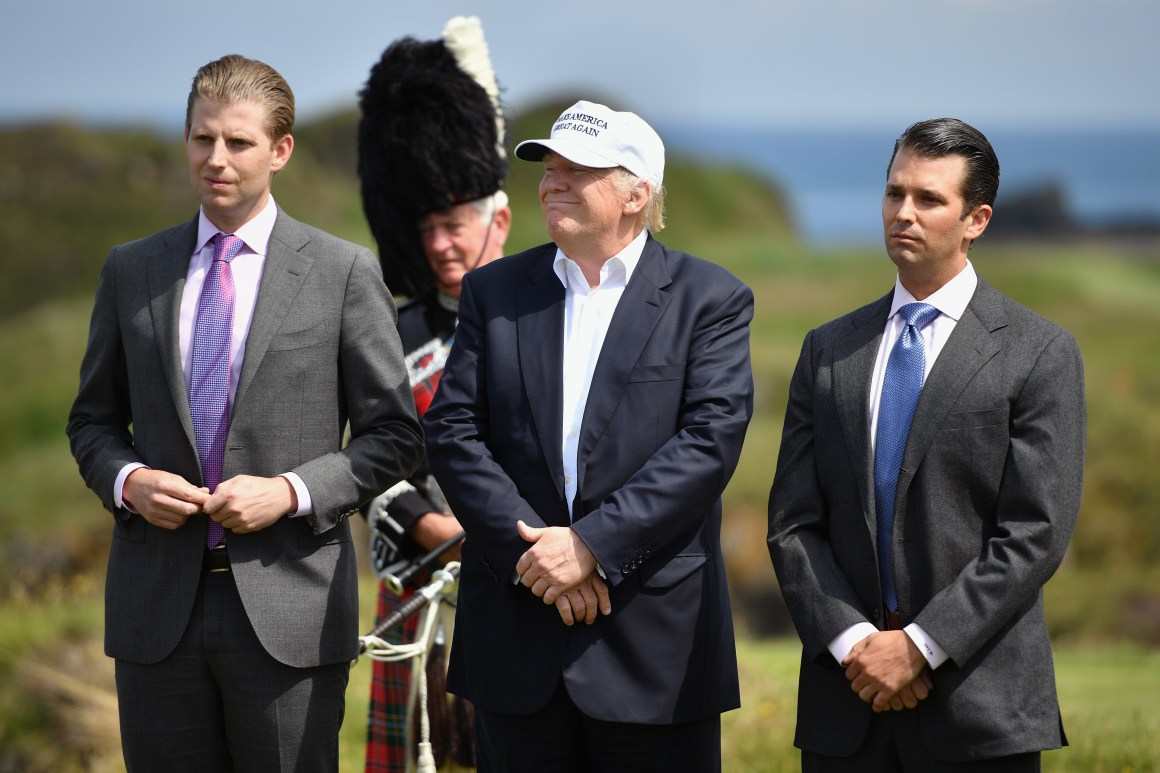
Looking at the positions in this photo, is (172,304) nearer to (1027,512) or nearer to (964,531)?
(964,531)

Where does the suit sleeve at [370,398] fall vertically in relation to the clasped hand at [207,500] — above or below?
above

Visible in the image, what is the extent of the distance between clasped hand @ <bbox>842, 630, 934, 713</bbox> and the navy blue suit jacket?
1.27 feet

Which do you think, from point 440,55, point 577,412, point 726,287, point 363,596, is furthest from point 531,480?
point 363,596

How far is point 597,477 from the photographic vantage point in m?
3.10

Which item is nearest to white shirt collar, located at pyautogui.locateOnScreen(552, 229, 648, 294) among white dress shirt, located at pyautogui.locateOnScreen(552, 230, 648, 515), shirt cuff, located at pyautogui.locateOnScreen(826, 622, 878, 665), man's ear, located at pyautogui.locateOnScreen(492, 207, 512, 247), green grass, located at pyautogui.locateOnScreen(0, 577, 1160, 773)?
white dress shirt, located at pyautogui.locateOnScreen(552, 230, 648, 515)

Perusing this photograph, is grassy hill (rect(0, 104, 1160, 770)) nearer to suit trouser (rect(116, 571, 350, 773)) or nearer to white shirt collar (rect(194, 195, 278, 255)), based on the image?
suit trouser (rect(116, 571, 350, 773))

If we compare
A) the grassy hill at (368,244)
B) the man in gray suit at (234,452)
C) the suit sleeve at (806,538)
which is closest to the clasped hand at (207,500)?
the man in gray suit at (234,452)

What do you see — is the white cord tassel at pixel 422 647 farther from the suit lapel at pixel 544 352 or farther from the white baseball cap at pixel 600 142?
the white baseball cap at pixel 600 142

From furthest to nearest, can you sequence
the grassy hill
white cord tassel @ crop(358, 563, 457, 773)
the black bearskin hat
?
1. the grassy hill
2. the black bearskin hat
3. white cord tassel @ crop(358, 563, 457, 773)

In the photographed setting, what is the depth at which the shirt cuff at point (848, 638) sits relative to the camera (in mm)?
2920

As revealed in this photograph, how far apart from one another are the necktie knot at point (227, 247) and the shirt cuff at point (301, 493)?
582mm

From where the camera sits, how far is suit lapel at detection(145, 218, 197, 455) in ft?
10.6

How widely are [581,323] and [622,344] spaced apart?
0.14m

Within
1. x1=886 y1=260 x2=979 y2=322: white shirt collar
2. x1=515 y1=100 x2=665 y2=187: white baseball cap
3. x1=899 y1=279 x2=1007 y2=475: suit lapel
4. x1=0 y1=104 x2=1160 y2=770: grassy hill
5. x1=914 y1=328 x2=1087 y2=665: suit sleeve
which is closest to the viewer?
x1=914 y1=328 x2=1087 y2=665: suit sleeve
